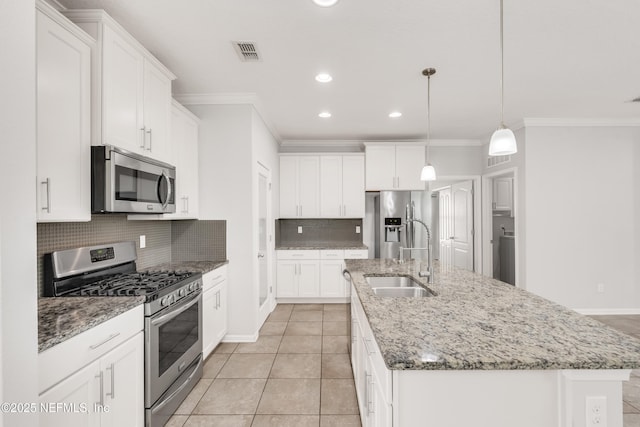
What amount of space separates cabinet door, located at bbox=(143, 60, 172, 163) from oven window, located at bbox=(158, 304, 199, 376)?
122 cm

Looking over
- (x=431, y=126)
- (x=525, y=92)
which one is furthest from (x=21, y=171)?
(x=431, y=126)

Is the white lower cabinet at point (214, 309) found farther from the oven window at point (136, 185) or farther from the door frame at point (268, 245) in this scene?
the oven window at point (136, 185)

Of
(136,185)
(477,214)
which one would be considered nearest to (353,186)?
(477,214)

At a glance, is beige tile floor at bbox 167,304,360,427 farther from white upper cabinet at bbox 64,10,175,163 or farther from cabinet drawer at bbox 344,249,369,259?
white upper cabinet at bbox 64,10,175,163

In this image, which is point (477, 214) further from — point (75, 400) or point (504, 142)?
point (75, 400)

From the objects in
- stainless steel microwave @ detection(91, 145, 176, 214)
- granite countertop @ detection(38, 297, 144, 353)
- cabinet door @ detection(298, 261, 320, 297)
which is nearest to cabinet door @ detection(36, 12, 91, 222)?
stainless steel microwave @ detection(91, 145, 176, 214)

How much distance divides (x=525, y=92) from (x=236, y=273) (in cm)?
360

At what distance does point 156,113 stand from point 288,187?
2.84m

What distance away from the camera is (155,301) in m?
1.90

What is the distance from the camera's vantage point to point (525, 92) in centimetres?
332

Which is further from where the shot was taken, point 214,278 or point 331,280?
point 331,280

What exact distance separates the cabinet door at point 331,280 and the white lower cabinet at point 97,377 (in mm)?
3242

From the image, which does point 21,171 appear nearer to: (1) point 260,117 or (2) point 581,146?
(1) point 260,117

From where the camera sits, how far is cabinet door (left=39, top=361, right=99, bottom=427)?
1.22 m
